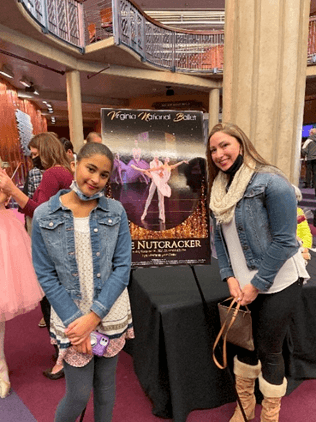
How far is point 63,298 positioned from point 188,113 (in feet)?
4.39

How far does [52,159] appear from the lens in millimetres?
2068

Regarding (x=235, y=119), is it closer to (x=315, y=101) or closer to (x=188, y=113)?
(x=188, y=113)

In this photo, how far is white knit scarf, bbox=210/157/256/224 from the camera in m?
1.39

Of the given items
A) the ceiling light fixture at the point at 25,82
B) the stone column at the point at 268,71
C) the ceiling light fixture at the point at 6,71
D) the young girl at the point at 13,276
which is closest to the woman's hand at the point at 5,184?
the young girl at the point at 13,276

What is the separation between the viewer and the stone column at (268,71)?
2643 mm

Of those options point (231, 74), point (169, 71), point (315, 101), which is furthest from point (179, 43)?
point (231, 74)

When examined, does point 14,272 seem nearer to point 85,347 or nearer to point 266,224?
point 85,347

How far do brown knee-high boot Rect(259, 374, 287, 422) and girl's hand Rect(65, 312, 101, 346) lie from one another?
3.03ft

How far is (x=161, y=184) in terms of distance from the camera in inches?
75.4

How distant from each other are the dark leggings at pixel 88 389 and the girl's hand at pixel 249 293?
0.64 metres

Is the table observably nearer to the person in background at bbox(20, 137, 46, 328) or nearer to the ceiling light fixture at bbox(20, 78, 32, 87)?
the person in background at bbox(20, 137, 46, 328)

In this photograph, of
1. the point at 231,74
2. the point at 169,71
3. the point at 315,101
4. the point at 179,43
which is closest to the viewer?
the point at 231,74

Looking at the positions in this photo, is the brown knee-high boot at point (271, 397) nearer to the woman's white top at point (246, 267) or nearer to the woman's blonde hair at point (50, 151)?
the woman's white top at point (246, 267)

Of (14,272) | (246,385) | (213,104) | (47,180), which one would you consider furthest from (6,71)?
(246,385)
